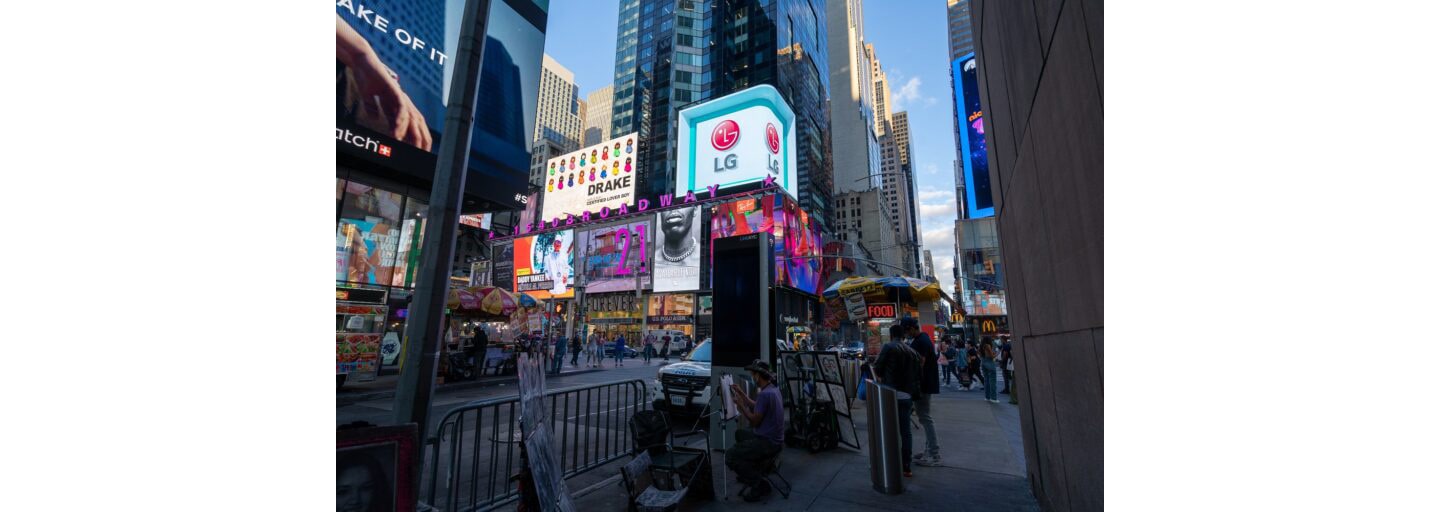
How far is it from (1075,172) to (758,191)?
4910cm

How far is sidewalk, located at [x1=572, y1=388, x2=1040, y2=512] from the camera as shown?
5.14m

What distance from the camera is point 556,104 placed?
190 meters

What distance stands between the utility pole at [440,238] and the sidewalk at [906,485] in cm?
221

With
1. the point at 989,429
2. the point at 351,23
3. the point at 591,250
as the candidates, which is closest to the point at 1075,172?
the point at 989,429

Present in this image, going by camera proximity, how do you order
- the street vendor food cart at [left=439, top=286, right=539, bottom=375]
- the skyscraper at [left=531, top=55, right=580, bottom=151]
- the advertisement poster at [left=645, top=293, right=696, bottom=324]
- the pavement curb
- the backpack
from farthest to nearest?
the skyscraper at [left=531, top=55, right=580, bottom=151] < the advertisement poster at [left=645, top=293, right=696, bottom=324] < the street vendor food cart at [left=439, top=286, right=539, bottom=375] < the pavement curb < the backpack

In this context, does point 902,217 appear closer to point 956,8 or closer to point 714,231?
point 956,8

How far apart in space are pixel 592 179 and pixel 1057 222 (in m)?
60.3

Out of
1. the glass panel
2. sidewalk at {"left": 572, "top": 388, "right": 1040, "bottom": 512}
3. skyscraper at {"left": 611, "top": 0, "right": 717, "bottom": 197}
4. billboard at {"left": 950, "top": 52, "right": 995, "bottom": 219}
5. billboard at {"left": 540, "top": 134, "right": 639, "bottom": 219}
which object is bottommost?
sidewalk at {"left": 572, "top": 388, "right": 1040, "bottom": 512}

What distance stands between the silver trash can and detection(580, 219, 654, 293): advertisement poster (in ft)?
160

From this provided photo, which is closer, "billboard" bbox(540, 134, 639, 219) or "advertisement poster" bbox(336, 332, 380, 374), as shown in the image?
"advertisement poster" bbox(336, 332, 380, 374)

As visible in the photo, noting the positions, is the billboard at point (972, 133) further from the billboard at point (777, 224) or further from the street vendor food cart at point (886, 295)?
the billboard at point (777, 224)

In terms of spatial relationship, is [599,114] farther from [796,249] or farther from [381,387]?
[381,387]

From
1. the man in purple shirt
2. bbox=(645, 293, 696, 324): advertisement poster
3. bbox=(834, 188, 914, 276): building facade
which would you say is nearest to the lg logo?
bbox=(645, 293, 696, 324): advertisement poster

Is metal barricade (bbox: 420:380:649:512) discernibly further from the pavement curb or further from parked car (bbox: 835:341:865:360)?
parked car (bbox: 835:341:865:360)
